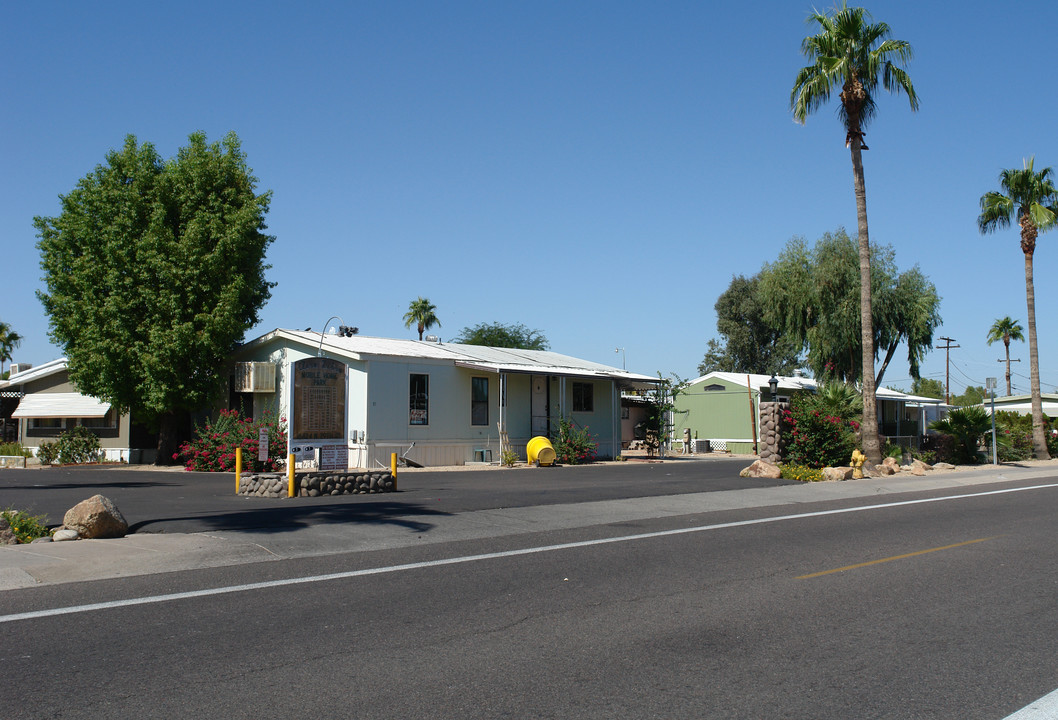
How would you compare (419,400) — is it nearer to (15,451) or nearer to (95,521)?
(95,521)

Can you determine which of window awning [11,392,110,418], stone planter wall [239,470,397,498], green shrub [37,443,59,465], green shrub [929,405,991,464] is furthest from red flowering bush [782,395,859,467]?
green shrub [37,443,59,465]

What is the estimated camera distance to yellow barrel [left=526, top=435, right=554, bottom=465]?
90.0 feet

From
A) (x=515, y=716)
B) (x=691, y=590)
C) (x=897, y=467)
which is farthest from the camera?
(x=897, y=467)

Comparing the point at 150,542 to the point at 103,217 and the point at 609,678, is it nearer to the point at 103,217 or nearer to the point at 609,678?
the point at 609,678

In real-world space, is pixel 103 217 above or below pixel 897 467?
above

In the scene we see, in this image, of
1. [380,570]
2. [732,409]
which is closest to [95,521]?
[380,570]

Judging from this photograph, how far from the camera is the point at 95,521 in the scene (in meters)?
10.5

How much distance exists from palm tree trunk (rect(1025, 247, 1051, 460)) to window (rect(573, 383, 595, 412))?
61.0 feet

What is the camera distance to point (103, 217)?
27922 millimetres

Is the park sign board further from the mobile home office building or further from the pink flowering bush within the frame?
the pink flowering bush

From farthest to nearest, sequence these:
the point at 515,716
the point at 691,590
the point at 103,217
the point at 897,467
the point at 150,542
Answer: the point at 103,217 → the point at 897,467 → the point at 150,542 → the point at 691,590 → the point at 515,716

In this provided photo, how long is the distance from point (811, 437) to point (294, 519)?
53.4ft

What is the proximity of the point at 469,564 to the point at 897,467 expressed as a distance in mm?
19702

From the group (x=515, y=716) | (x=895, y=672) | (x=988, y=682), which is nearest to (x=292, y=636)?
(x=515, y=716)
